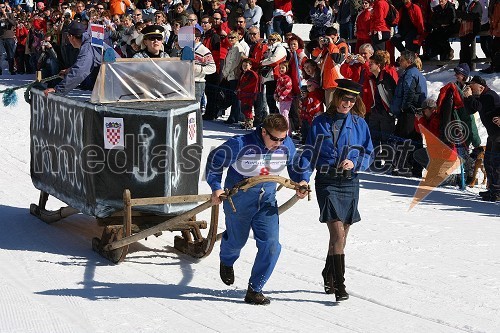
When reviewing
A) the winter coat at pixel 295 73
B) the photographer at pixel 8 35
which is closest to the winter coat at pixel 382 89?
the winter coat at pixel 295 73

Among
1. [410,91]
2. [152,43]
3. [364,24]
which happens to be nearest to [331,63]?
[410,91]

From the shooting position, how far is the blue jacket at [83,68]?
10500 mm

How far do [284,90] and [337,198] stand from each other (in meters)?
8.28

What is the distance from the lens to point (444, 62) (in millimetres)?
18688

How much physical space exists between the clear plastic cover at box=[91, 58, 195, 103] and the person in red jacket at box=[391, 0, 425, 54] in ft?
27.2

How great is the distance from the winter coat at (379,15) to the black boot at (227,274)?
32.5 feet

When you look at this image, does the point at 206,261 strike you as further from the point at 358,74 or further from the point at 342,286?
the point at 358,74

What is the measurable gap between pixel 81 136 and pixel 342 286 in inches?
124

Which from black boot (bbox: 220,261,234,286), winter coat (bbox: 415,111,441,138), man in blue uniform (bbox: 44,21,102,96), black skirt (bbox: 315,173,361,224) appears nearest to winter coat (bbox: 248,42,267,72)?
winter coat (bbox: 415,111,441,138)

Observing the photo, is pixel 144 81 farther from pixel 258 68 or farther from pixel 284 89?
pixel 258 68

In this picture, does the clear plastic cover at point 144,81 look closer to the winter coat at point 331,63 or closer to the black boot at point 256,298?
the black boot at point 256,298

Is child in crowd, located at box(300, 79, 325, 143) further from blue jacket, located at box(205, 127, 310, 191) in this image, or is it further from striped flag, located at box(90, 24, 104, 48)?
blue jacket, located at box(205, 127, 310, 191)

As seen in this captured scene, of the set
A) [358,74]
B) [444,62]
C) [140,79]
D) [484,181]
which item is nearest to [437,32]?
[444,62]

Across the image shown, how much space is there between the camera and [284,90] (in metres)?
16.3
